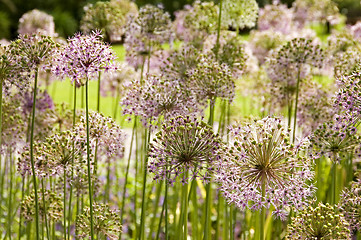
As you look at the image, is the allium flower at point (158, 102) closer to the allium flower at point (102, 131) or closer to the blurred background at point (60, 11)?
the allium flower at point (102, 131)

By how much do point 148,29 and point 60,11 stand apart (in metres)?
19.0

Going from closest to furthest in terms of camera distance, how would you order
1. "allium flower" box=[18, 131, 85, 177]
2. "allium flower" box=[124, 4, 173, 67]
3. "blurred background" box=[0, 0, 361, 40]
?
"allium flower" box=[18, 131, 85, 177]
"allium flower" box=[124, 4, 173, 67]
"blurred background" box=[0, 0, 361, 40]

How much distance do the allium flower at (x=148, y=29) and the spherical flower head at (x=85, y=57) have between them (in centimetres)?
141

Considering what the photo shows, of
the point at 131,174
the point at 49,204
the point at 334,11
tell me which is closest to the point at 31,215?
the point at 49,204

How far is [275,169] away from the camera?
2.43 m

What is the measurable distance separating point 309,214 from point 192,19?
2.43 metres

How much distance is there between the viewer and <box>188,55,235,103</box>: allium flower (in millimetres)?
3209

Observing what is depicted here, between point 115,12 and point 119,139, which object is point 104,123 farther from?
point 115,12

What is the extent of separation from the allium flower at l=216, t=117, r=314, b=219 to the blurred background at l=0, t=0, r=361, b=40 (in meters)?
16.6

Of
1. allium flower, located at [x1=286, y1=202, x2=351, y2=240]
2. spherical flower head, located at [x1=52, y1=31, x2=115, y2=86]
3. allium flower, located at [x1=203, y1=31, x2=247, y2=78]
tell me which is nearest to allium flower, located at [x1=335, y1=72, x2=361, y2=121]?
allium flower, located at [x1=286, y1=202, x2=351, y2=240]

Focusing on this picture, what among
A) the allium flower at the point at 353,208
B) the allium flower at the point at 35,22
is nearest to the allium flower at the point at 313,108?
the allium flower at the point at 353,208

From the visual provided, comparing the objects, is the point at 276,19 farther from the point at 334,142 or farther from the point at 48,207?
the point at 48,207

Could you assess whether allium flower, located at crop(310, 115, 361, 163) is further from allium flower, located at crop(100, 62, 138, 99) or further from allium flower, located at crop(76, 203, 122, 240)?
allium flower, located at crop(100, 62, 138, 99)

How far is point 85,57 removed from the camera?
258 centimetres
